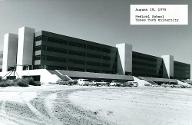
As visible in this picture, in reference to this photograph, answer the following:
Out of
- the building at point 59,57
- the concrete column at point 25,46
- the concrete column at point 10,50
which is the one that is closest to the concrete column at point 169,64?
the building at point 59,57

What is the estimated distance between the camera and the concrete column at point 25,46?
82688 millimetres

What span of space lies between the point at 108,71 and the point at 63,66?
25.4 metres

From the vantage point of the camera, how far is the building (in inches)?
3167

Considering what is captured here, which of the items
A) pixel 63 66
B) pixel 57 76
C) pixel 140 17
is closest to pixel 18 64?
pixel 63 66

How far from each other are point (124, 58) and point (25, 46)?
4222 centimetres

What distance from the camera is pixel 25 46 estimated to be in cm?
8325

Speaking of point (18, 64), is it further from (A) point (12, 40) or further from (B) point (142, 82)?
(B) point (142, 82)

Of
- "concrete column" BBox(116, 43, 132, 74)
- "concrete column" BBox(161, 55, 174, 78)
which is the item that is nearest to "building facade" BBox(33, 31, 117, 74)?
"concrete column" BBox(116, 43, 132, 74)

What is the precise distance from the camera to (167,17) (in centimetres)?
1627

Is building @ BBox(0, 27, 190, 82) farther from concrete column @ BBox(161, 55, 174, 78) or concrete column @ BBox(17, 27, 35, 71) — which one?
concrete column @ BBox(161, 55, 174, 78)
